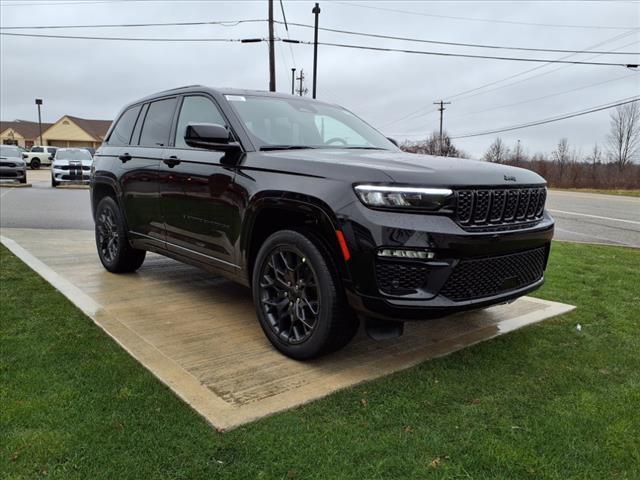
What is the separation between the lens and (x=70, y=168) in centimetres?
2247

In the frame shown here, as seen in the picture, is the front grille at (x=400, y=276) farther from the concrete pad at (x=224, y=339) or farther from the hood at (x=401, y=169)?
the concrete pad at (x=224, y=339)

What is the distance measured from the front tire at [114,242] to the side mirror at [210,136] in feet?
7.04

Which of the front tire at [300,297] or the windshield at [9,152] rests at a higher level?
the windshield at [9,152]

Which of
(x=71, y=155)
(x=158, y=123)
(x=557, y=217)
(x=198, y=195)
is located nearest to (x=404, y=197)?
(x=198, y=195)

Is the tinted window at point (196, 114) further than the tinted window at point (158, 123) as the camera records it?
No

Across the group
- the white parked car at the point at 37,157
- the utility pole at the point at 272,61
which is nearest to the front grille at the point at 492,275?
the utility pole at the point at 272,61

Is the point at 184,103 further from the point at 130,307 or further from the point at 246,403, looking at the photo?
the point at 246,403

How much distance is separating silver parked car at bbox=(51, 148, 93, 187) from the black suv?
64.9 ft

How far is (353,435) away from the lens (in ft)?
8.63

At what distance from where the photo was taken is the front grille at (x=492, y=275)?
10.1 ft

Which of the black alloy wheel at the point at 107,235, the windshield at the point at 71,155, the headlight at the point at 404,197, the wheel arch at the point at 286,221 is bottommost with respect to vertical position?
the black alloy wheel at the point at 107,235

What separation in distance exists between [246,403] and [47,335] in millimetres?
1814

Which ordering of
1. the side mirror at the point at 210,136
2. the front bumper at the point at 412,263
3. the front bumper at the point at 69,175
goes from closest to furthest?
the front bumper at the point at 412,263 → the side mirror at the point at 210,136 → the front bumper at the point at 69,175

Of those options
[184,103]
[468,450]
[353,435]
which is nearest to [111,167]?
[184,103]
